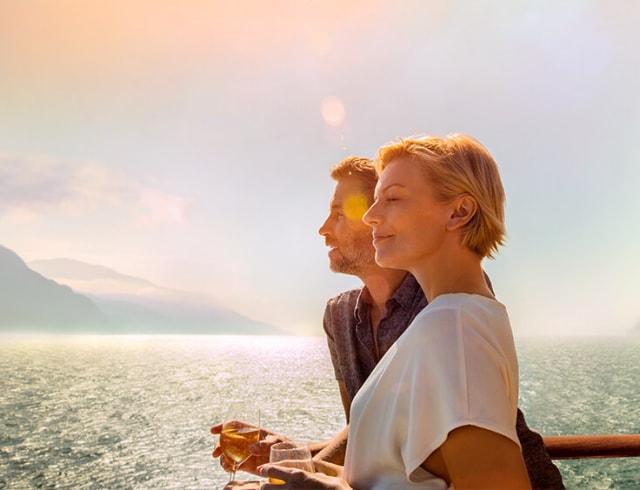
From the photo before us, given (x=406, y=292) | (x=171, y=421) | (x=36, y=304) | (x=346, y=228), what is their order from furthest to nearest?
1. (x=36, y=304)
2. (x=171, y=421)
3. (x=346, y=228)
4. (x=406, y=292)

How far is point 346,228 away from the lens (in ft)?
8.59

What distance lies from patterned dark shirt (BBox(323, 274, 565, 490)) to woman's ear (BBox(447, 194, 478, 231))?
1.06 metres

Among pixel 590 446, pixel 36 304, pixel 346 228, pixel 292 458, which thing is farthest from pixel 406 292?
pixel 36 304

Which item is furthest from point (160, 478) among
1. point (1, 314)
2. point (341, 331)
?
point (1, 314)

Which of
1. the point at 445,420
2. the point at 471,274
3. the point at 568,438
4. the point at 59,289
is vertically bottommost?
the point at 568,438

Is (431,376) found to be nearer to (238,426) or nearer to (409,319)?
(238,426)

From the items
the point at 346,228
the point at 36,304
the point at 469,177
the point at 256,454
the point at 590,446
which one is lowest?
the point at 590,446

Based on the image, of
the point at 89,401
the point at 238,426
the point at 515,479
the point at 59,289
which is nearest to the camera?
the point at 515,479

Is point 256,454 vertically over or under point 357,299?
under

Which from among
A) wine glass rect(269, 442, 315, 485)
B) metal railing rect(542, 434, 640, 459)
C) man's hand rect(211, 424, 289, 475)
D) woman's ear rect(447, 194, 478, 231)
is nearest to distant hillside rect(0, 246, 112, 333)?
man's hand rect(211, 424, 289, 475)

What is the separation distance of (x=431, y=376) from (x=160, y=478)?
25128mm

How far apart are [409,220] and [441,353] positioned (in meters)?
0.35

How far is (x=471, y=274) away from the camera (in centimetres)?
99

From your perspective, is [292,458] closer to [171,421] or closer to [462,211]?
[462,211]
